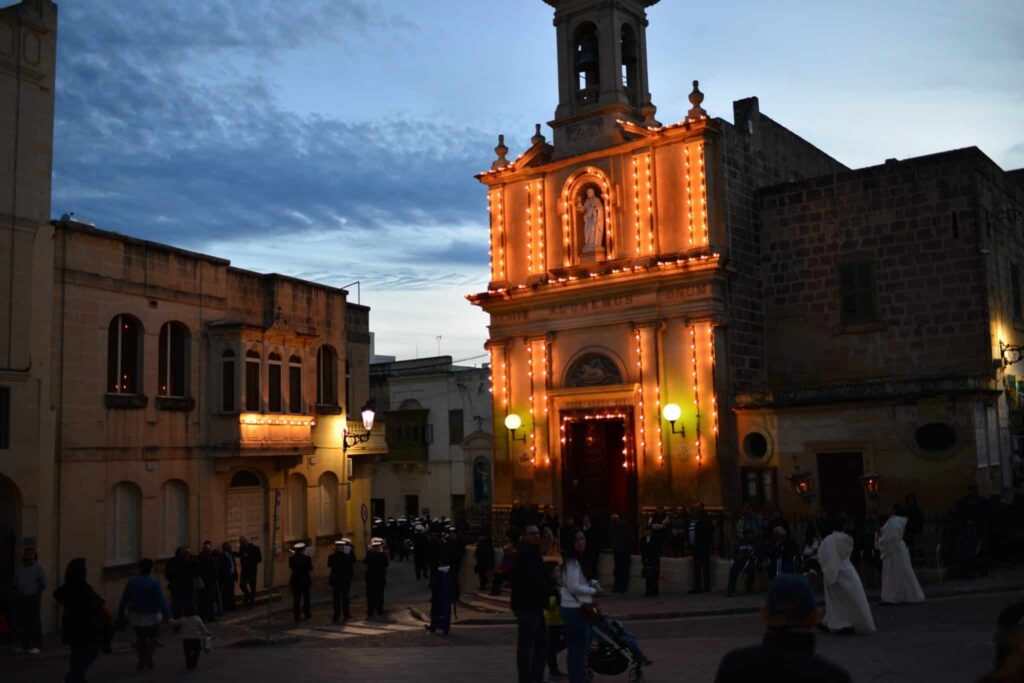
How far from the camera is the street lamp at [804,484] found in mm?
22875

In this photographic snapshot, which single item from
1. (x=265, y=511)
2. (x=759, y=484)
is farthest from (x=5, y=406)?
(x=759, y=484)

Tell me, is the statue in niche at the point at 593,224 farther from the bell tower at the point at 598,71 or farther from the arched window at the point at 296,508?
the arched window at the point at 296,508

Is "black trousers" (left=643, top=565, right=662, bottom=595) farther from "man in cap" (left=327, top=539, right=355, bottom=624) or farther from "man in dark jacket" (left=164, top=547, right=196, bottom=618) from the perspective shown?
"man in dark jacket" (left=164, top=547, right=196, bottom=618)

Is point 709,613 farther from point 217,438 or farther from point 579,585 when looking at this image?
point 217,438

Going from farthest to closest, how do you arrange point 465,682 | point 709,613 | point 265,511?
1. point 265,511
2. point 709,613
3. point 465,682

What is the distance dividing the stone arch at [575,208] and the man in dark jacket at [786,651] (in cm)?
2417

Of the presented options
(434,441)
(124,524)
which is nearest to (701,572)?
(124,524)

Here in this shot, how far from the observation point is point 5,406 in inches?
838

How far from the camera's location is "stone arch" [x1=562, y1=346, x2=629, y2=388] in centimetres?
2775

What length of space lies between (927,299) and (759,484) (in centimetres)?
630

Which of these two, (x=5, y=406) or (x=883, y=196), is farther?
(x=883, y=196)

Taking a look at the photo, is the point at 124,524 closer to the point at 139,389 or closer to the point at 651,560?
the point at 139,389

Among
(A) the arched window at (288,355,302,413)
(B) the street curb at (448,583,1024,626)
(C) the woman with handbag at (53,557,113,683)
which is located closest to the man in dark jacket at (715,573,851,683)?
(C) the woman with handbag at (53,557,113,683)

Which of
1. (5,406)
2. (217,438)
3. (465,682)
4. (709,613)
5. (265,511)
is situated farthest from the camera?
(265,511)
